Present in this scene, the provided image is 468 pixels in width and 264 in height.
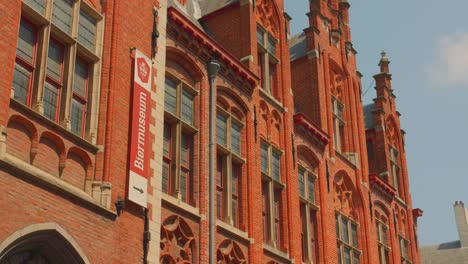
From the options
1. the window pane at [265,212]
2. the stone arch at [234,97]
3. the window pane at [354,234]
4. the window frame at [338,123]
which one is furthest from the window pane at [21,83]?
the window pane at [354,234]

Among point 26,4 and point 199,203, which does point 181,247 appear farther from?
point 26,4

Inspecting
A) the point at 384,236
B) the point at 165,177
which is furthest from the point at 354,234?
the point at 165,177

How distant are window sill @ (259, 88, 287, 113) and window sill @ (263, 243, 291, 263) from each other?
4.90 metres

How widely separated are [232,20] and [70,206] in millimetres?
11904

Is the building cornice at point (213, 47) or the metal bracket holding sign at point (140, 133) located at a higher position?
the building cornice at point (213, 47)

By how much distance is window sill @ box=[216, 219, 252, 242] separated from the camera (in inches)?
773

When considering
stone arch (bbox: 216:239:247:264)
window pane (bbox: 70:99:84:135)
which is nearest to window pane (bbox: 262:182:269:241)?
stone arch (bbox: 216:239:247:264)

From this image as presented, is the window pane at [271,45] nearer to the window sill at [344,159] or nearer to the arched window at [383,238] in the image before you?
the window sill at [344,159]

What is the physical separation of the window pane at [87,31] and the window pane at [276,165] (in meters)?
8.78

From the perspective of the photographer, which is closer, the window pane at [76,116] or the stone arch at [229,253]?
the window pane at [76,116]

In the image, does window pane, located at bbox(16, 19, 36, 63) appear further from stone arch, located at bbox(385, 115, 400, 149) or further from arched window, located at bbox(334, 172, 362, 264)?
stone arch, located at bbox(385, 115, 400, 149)

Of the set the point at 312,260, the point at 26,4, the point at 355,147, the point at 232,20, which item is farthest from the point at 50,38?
the point at 355,147

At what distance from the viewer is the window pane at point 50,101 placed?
1461cm

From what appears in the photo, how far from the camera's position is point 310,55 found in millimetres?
28641
